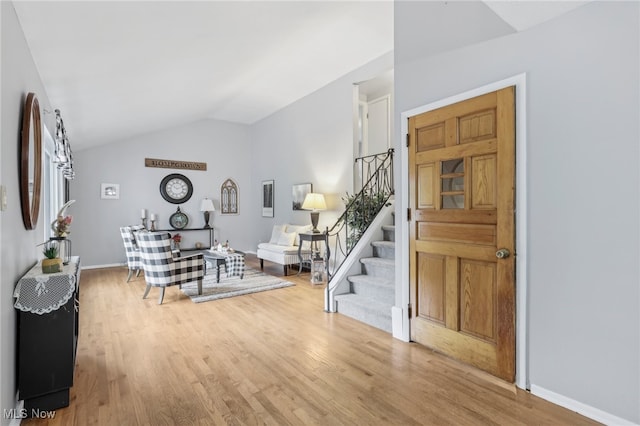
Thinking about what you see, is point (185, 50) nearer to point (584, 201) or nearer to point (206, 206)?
point (584, 201)

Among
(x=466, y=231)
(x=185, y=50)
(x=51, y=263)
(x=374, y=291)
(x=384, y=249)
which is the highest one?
(x=185, y=50)

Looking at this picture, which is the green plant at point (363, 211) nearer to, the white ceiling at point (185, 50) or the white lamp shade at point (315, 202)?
the white lamp shade at point (315, 202)

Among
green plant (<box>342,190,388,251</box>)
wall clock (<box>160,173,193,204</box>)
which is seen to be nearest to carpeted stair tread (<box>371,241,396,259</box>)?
green plant (<box>342,190,388,251</box>)

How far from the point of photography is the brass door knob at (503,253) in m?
2.37

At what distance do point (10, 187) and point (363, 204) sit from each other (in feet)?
12.6

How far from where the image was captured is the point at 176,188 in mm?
8023

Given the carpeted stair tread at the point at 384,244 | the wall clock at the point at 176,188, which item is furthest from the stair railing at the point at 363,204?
the wall clock at the point at 176,188

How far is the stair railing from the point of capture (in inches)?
184

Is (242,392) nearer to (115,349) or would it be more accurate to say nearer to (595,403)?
(115,349)

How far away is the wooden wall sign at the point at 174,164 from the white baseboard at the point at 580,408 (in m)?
7.83

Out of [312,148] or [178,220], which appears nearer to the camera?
[312,148]

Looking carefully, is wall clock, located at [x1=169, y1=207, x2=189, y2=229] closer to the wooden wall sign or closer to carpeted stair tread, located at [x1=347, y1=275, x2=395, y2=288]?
the wooden wall sign

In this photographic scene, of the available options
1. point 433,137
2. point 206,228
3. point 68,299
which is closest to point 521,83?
point 433,137

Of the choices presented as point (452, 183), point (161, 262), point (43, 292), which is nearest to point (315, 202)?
point (161, 262)
